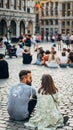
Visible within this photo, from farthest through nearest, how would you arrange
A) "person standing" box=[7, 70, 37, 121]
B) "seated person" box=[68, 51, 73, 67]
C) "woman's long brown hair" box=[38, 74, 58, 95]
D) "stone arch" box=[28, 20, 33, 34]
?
"stone arch" box=[28, 20, 33, 34] → "seated person" box=[68, 51, 73, 67] → "person standing" box=[7, 70, 37, 121] → "woman's long brown hair" box=[38, 74, 58, 95]

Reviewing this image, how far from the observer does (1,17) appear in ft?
190

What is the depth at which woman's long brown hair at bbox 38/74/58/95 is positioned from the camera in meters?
8.97

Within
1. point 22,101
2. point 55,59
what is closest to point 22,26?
point 55,59

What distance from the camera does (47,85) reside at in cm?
902

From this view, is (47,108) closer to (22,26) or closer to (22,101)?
(22,101)

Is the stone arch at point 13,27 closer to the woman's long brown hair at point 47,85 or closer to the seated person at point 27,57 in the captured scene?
the seated person at point 27,57

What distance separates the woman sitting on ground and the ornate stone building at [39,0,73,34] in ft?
249

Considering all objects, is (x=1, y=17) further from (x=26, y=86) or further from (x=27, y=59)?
(x=26, y=86)

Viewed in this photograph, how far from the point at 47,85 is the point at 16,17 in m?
53.2

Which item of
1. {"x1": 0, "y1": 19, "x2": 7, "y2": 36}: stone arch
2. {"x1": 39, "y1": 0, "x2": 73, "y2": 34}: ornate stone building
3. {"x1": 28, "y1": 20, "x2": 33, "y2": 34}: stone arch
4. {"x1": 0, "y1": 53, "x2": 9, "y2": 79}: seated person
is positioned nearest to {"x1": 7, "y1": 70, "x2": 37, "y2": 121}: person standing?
{"x1": 0, "y1": 53, "x2": 9, "y2": 79}: seated person

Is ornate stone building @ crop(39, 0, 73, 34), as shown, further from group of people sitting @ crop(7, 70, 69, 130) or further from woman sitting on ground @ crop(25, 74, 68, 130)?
woman sitting on ground @ crop(25, 74, 68, 130)

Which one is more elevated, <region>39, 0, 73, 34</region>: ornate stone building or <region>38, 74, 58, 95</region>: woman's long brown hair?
<region>38, 74, 58, 95</region>: woman's long brown hair

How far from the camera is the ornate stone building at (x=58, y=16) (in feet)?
280

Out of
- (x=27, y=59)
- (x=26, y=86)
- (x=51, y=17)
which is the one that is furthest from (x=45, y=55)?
(x=51, y=17)
